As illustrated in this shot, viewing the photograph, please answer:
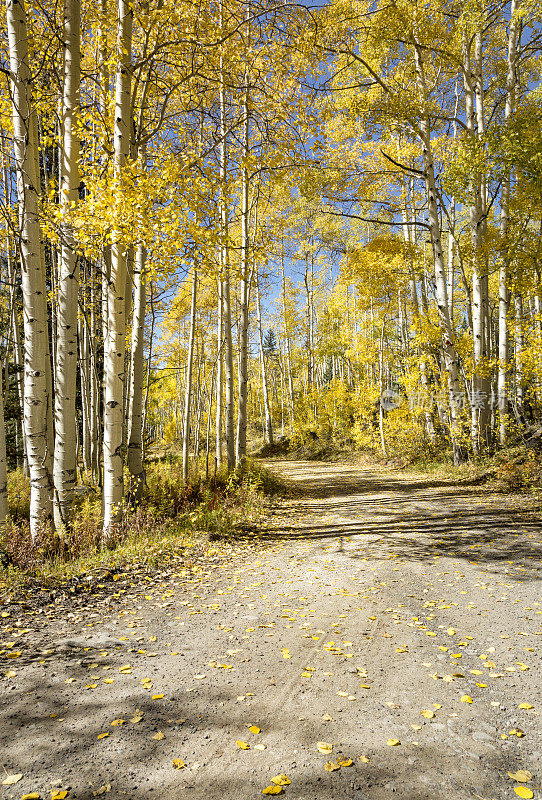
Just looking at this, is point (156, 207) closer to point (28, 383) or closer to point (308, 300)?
point (28, 383)

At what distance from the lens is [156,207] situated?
5062mm

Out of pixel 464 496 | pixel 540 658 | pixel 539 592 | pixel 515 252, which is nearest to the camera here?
pixel 540 658

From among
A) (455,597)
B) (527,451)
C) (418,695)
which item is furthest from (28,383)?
(527,451)

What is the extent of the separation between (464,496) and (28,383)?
8.45 m

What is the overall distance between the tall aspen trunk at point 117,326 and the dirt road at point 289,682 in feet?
4.38

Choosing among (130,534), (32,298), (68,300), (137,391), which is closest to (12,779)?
(130,534)

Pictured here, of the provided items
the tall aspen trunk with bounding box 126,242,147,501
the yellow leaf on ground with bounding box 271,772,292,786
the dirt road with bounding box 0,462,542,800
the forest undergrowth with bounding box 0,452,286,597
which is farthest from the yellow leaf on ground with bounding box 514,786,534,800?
the tall aspen trunk with bounding box 126,242,147,501

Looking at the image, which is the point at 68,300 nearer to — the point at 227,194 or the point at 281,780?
the point at 227,194

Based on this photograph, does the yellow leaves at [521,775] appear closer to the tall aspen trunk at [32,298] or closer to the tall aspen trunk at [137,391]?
the tall aspen trunk at [32,298]

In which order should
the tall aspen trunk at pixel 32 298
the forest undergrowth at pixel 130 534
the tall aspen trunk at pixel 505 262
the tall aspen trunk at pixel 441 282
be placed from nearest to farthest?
the forest undergrowth at pixel 130 534
the tall aspen trunk at pixel 32 298
the tall aspen trunk at pixel 505 262
the tall aspen trunk at pixel 441 282

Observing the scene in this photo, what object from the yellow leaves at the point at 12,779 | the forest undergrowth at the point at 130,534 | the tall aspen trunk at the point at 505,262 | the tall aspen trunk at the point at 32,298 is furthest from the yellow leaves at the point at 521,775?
the tall aspen trunk at the point at 505,262

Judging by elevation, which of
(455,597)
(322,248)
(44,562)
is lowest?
(455,597)

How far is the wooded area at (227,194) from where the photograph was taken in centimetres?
519

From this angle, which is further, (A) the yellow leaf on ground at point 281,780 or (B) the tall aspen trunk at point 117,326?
(B) the tall aspen trunk at point 117,326
